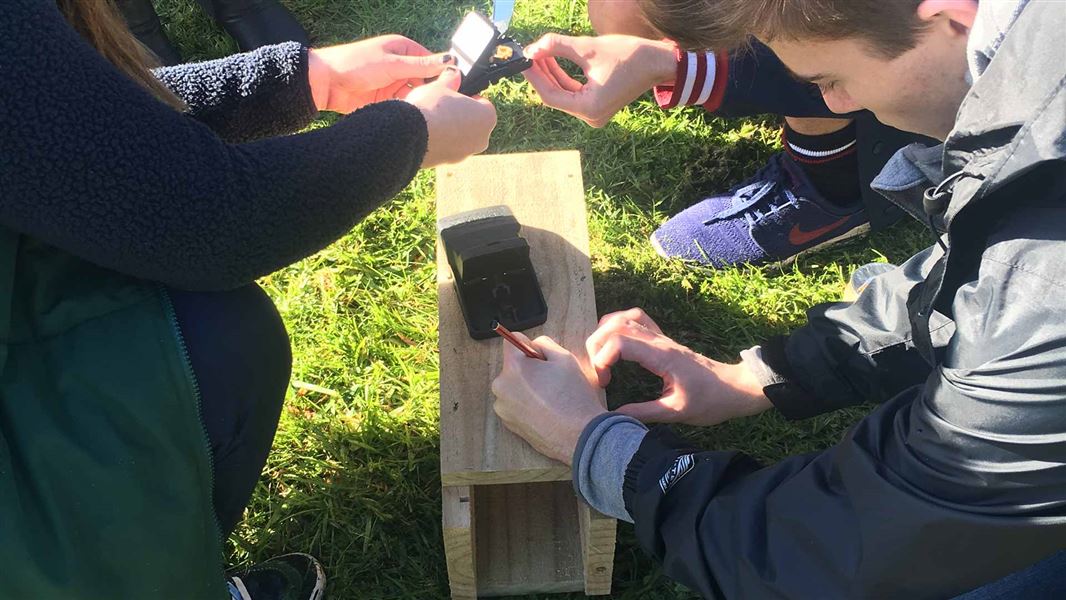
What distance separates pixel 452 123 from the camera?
4.60ft

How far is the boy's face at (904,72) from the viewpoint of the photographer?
120 centimetres

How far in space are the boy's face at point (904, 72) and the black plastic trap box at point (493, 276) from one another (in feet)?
1.82

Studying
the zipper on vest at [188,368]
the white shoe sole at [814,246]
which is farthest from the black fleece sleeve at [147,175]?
the white shoe sole at [814,246]

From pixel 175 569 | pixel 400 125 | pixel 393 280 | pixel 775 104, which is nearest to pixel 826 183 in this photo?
pixel 775 104

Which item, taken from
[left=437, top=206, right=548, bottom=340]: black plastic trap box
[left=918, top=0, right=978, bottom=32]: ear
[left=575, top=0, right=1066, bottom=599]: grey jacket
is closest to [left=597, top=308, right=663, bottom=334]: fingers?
[left=437, top=206, right=548, bottom=340]: black plastic trap box

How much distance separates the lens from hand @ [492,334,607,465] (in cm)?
138

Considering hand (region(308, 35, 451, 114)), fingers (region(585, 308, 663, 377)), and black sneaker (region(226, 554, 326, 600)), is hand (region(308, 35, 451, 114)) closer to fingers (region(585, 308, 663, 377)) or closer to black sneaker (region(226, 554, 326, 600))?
fingers (region(585, 308, 663, 377))

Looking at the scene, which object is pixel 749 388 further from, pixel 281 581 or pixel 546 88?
pixel 281 581

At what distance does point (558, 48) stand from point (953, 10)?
92cm

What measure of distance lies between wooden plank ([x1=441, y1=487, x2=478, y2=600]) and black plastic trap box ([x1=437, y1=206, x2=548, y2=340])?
287mm

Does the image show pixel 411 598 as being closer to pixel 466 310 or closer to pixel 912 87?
pixel 466 310

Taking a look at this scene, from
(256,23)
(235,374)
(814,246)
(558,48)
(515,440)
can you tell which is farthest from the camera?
(256,23)

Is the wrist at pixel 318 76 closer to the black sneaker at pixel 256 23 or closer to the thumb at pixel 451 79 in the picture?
the thumb at pixel 451 79

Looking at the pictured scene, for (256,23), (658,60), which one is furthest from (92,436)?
(256,23)
